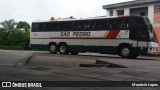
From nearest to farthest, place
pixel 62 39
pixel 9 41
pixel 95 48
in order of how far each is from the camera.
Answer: pixel 95 48 < pixel 62 39 < pixel 9 41

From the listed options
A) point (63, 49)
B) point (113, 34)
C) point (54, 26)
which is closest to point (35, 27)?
point (54, 26)

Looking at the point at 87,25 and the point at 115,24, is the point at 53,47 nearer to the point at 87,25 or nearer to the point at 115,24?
the point at 87,25

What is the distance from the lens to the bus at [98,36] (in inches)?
790

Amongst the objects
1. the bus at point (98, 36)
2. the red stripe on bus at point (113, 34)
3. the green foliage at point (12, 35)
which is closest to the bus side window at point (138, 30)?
the bus at point (98, 36)

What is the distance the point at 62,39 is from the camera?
2448cm

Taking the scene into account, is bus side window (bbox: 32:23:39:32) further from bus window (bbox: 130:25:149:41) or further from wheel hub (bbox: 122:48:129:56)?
bus window (bbox: 130:25:149:41)

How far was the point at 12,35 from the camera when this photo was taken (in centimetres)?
7100

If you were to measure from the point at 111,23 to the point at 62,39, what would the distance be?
16.9 ft

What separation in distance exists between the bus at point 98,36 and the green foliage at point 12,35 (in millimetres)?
39840

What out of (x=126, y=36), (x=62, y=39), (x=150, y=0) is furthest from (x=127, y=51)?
(x=150, y=0)

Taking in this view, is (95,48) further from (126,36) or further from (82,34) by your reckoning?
(126,36)

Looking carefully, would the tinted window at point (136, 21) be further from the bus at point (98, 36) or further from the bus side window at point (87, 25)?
the bus side window at point (87, 25)

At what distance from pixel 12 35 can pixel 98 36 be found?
5241 centimetres

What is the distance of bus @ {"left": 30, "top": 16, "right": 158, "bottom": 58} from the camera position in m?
20.1
